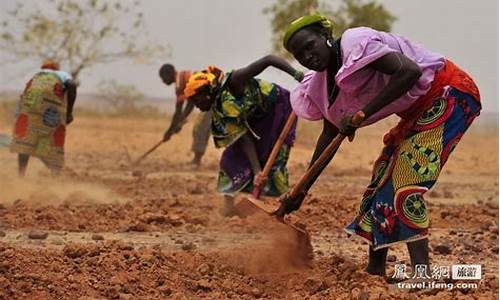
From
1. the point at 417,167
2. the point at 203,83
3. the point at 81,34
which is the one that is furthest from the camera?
the point at 81,34

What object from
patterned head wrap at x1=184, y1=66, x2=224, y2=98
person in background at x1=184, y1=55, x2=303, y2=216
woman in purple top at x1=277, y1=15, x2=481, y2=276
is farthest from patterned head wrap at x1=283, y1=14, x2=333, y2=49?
Answer: patterned head wrap at x1=184, y1=66, x2=224, y2=98

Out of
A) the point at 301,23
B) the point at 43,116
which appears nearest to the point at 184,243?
the point at 301,23

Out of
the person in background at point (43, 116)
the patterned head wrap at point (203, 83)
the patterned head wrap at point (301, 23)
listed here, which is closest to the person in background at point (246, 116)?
the patterned head wrap at point (203, 83)

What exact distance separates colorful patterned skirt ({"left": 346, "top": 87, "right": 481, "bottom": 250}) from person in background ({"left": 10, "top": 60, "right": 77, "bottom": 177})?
5525mm

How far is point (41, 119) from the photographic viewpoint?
9391 mm

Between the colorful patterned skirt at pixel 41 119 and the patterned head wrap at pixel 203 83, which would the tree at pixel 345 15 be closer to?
the colorful patterned skirt at pixel 41 119

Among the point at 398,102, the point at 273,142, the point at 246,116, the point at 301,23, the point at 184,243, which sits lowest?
the point at 184,243

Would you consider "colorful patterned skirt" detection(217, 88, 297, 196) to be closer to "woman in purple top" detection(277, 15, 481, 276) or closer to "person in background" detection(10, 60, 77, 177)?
"woman in purple top" detection(277, 15, 481, 276)

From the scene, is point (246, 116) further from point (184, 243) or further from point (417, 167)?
point (417, 167)

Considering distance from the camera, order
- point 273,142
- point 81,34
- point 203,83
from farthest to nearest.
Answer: point 81,34
point 273,142
point 203,83

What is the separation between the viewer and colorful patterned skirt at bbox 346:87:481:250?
14.1 ft

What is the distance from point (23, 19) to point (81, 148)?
2683 millimetres

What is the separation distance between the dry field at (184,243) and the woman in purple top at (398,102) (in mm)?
321

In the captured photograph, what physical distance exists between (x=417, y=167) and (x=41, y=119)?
5845 mm
